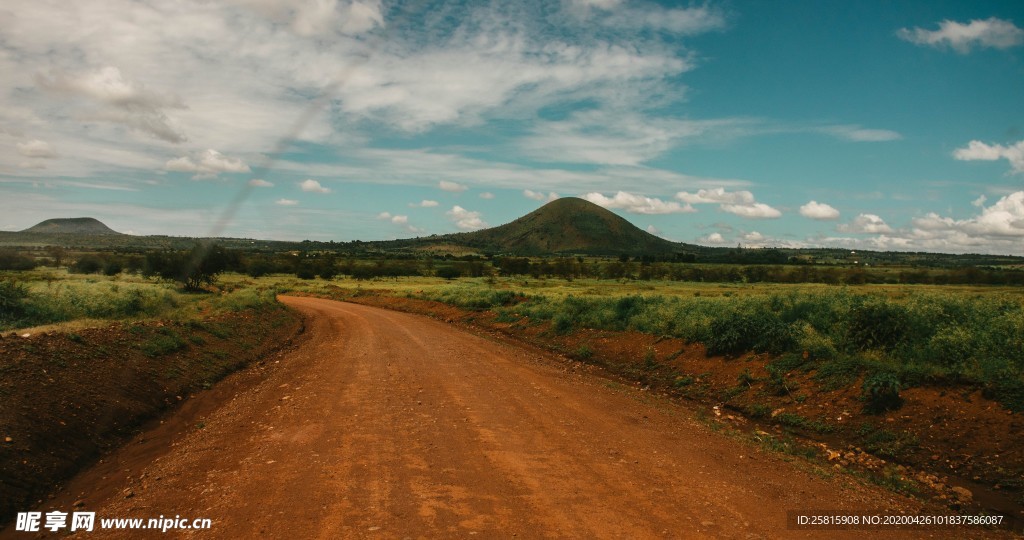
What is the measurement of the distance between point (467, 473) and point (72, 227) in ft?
741

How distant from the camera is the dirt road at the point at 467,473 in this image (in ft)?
18.1

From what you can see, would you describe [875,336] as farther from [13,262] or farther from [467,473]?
[13,262]

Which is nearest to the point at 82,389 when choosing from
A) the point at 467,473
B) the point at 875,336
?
the point at 467,473

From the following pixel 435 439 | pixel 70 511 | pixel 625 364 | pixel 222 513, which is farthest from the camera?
pixel 625 364

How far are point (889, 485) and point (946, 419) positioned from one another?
267 cm

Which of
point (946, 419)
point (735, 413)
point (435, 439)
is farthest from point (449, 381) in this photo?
point (946, 419)

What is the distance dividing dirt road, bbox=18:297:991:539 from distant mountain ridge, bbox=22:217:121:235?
7839 inches

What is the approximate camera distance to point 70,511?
602cm

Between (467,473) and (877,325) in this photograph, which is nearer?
(467,473)

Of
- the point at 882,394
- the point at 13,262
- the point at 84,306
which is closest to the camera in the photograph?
the point at 882,394

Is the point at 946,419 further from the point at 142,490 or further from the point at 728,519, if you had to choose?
the point at 142,490

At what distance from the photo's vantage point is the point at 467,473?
6848 mm

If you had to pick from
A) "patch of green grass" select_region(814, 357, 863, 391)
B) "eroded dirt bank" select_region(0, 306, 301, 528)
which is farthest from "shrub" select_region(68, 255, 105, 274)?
"patch of green grass" select_region(814, 357, 863, 391)

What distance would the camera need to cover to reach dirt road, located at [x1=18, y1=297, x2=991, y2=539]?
5512 millimetres
